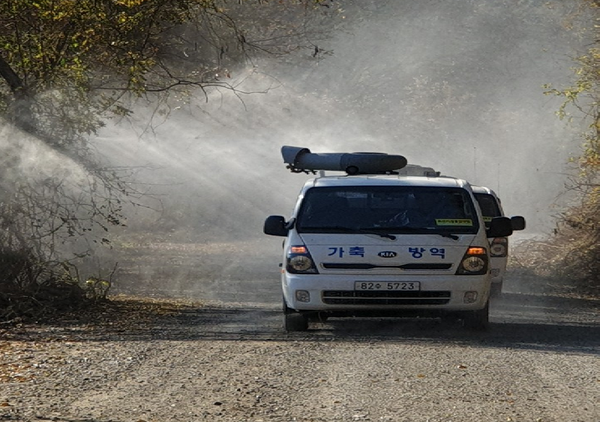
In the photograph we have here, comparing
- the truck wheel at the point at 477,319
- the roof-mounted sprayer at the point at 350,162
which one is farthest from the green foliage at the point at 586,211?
the truck wheel at the point at 477,319

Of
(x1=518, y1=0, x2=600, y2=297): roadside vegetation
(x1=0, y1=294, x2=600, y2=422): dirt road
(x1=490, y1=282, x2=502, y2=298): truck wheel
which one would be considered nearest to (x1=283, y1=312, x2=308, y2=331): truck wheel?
(x1=0, y1=294, x2=600, y2=422): dirt road

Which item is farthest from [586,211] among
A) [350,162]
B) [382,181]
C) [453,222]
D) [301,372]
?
[301,372]

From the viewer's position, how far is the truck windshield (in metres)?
12.7

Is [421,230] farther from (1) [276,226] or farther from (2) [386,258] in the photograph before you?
(1) [276,226]

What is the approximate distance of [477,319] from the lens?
496 inches

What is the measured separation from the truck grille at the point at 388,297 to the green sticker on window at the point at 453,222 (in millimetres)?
802

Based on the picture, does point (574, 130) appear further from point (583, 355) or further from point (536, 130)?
point (583, 355)

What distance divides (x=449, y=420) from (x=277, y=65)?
50.2 meters

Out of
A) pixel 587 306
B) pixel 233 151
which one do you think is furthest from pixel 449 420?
pixel 233 151

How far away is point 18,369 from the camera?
10.3 metres

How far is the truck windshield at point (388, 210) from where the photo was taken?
41.6 feet

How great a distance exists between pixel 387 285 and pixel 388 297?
0.12 meters

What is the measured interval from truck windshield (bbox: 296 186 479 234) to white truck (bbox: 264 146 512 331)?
10 mm

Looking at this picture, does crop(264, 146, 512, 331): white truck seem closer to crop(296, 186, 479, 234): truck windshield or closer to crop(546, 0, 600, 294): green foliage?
crop(296, 186, 479, 234): truck windshield
